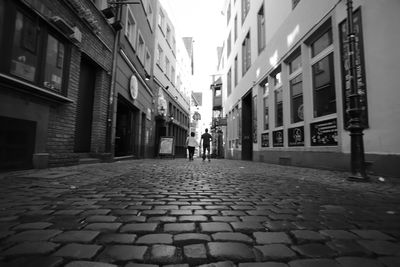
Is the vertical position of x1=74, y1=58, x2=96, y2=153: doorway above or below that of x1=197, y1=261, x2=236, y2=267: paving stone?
above

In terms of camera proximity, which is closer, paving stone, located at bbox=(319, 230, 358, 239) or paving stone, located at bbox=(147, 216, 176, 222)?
paving stone, located at bbox=(319, 230, 358, 239)

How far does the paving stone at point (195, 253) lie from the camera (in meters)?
1.44

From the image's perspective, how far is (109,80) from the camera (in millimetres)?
9594

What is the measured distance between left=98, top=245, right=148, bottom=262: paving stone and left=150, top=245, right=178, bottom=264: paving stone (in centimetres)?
6

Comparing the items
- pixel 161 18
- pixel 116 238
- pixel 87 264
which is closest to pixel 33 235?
pixel 116 238

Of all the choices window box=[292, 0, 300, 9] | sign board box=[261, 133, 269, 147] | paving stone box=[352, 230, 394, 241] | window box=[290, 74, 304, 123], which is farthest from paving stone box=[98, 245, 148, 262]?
sign board box=[261, 133, 269, 147]

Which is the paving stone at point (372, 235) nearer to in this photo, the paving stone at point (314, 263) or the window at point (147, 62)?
the paving stone at point (314, 263)

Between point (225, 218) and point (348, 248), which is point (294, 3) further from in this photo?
point (348, 248)

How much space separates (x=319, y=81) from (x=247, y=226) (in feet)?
22.7

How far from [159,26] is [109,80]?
10.7 m

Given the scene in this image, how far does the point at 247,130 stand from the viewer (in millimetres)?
16766

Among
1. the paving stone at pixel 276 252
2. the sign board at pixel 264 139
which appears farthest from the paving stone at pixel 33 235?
the sign board at pixel 264 139

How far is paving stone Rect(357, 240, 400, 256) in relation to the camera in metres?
1.61

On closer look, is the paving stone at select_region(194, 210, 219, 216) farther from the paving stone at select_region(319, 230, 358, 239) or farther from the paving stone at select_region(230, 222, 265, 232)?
the paving stone at select_region(319, 230, 358, 239)
